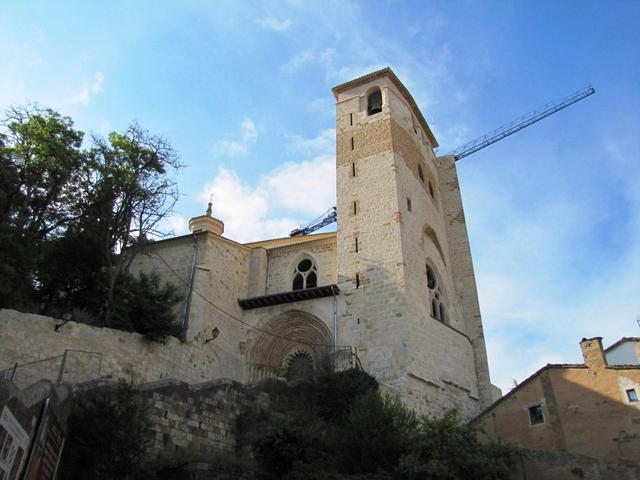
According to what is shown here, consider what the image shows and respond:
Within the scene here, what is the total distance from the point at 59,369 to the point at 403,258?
11325 millimetres

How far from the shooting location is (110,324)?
1631 centimetres

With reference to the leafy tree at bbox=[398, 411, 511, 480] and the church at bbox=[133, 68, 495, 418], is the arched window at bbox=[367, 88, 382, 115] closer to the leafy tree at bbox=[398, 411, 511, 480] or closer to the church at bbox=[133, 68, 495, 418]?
the church at bbox=[133, 68, 495, 418]

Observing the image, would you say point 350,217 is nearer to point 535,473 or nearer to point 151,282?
point 151,282

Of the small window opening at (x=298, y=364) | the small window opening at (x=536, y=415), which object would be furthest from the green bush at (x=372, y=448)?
the small window opening at (x=298, y=364)

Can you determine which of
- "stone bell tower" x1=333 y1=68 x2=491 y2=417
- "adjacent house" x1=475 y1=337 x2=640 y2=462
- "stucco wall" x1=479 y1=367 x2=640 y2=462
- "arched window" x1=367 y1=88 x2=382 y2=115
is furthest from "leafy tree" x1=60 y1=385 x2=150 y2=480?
"arched window" x1=367 y1=88 x2=382 y2=115

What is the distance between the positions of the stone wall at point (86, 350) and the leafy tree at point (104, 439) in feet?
6.68

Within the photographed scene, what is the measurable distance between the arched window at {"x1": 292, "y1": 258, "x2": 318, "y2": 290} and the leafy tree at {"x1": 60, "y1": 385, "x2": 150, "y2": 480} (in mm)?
12663

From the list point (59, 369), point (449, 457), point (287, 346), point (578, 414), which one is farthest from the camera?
point (287, 346)

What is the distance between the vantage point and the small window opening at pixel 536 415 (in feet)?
53.2

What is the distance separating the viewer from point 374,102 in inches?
1054

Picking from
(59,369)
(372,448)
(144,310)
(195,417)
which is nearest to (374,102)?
(144,310)

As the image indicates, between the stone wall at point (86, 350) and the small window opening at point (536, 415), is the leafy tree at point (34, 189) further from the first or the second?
the small window opening at point (536, 415)

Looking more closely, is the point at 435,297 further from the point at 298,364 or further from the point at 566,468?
the point at 566,468

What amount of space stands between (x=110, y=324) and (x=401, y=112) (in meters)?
15.7
